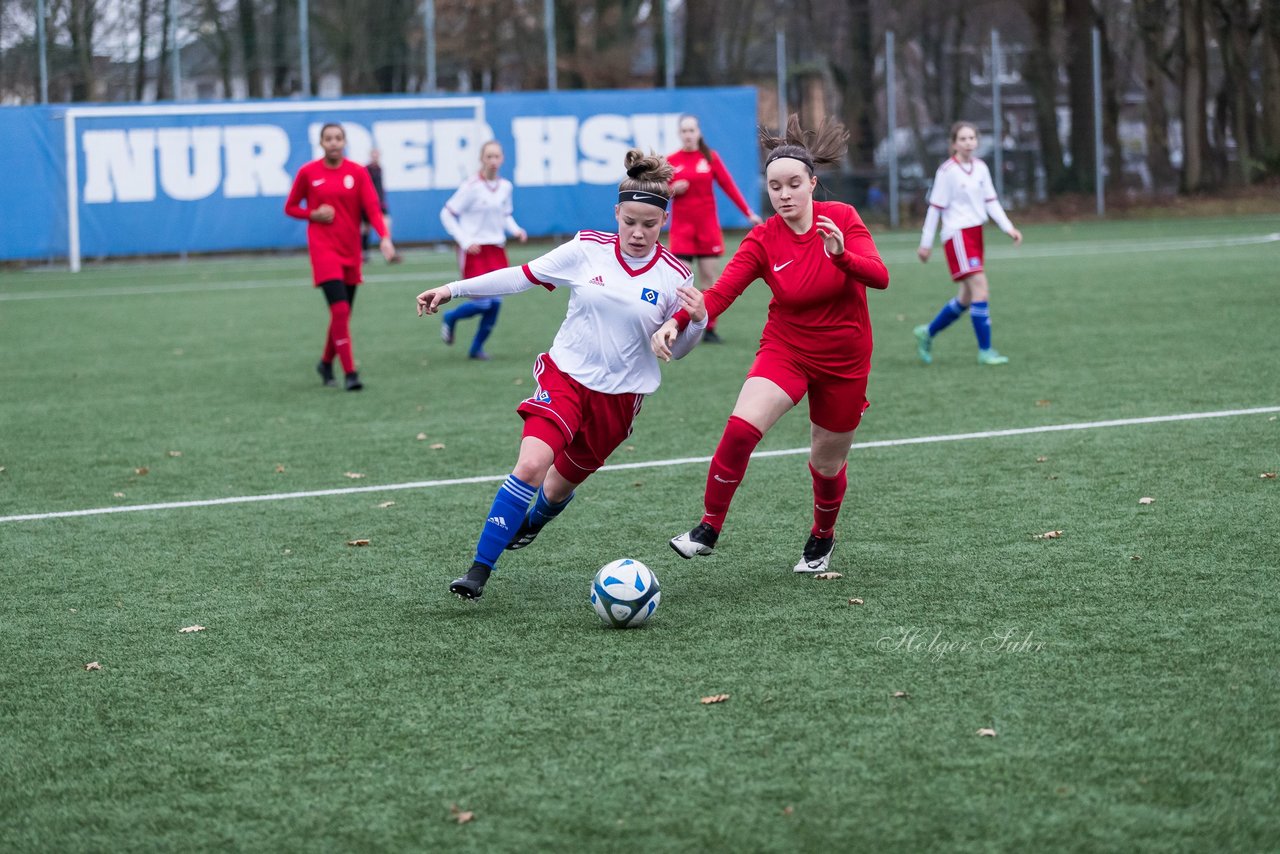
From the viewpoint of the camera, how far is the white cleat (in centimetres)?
590

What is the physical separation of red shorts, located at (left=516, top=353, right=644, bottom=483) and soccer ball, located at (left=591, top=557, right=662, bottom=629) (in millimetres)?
679

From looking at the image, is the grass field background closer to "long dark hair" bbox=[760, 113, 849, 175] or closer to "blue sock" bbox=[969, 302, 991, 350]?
"blue sock" bbox=[969, 302, 991, 350]

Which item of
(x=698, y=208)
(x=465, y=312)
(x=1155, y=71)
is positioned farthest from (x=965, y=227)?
Answer: (x=1155, y=71)

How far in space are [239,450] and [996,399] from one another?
5.04 metres

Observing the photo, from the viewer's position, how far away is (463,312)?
1399cm

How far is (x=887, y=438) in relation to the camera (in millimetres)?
8961

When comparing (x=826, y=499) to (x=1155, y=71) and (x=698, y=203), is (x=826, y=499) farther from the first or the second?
(x=1155, y=71)

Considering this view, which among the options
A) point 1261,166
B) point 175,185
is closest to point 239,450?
point 175,185

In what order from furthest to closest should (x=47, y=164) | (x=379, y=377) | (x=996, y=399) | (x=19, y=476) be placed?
(x=47, y=164)
(x=379, y=377)
(x=996, y=399)
(x=19, y=476)

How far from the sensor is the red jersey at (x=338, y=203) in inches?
467

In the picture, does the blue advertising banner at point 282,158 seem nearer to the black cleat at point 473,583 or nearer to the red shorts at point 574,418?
the red shorts at point 574,418

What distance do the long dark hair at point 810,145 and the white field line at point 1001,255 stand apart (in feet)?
54.3

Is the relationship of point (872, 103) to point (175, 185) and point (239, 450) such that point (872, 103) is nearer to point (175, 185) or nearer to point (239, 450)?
point (175, 185)

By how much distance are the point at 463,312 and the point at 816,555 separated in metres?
8.55
